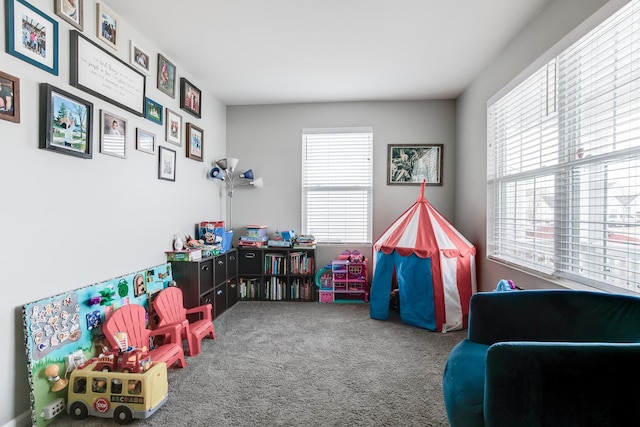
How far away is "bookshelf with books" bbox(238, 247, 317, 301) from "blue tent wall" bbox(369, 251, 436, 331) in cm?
98

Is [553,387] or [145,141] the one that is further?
[145,141]

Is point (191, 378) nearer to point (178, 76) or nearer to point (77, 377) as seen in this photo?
point (77, 377)

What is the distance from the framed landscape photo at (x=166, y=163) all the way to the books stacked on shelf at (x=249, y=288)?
5.54ft

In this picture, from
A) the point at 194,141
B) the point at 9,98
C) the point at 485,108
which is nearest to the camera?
the point at 9,98

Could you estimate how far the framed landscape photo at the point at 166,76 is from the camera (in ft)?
9.38

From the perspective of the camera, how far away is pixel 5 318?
158 centimetres

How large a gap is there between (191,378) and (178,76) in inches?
111

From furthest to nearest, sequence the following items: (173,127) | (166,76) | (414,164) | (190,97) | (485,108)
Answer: (414,164), (190,97), (485,108), (173,127), (166,76)

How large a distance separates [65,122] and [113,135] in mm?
422

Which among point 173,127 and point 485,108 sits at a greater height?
point 485,108

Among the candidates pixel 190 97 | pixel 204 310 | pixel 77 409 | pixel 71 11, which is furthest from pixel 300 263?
pixel 71 11

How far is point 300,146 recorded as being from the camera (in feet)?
14.2

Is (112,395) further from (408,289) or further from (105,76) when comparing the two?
(408,289)

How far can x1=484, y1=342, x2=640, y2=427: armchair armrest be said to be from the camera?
0.97m
